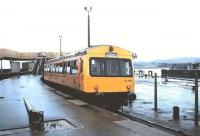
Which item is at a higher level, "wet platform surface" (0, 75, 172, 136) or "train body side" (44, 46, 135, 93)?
"train body side" (44, 46, 135, 93)

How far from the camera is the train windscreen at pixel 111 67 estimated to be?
56.4ft

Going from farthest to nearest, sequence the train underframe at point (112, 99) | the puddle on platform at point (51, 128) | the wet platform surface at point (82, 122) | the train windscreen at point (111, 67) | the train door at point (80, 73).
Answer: the train door at point (80, 73) → the train windscreen at point (111, 67) → the train underframe at point (112, 99) → the puddle on platform at point (51, 128) → the wet platform surface at point (82, 122)

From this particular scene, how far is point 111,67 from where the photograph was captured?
17.5 m

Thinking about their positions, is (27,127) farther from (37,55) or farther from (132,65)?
(37,55)

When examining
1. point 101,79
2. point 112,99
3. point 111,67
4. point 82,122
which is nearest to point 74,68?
point 111,67

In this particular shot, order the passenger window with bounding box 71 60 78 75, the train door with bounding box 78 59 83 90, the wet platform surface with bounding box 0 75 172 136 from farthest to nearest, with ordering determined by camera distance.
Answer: the passenger window with bounding box 71 60 78 75 < the train door with bounding box 78 59 83 90 < the wet platform surface with bounding box 0 75 172 136

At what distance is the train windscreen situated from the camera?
56.4 ft

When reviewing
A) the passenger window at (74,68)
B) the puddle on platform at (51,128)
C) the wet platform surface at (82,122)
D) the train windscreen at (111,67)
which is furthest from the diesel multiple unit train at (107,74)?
the puddle on platform at (51,128)

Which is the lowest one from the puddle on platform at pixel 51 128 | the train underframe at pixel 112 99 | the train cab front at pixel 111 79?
the puddle on platform at pixel 51 128

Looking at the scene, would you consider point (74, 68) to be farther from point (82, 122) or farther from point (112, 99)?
point (82, 122)

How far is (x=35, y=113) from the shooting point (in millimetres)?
10641

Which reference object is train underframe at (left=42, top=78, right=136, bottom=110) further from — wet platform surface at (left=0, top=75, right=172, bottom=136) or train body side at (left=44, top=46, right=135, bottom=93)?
wet platform surface at (left=0, top=75, right=172, bottom=136)

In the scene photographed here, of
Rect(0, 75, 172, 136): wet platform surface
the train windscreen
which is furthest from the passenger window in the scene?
Result: Rect(0, 75, 172, 136): wet platform surface

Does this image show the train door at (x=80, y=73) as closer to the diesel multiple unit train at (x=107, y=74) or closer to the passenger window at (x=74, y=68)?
the diesel multiple unit train at (x=107, y=74)
